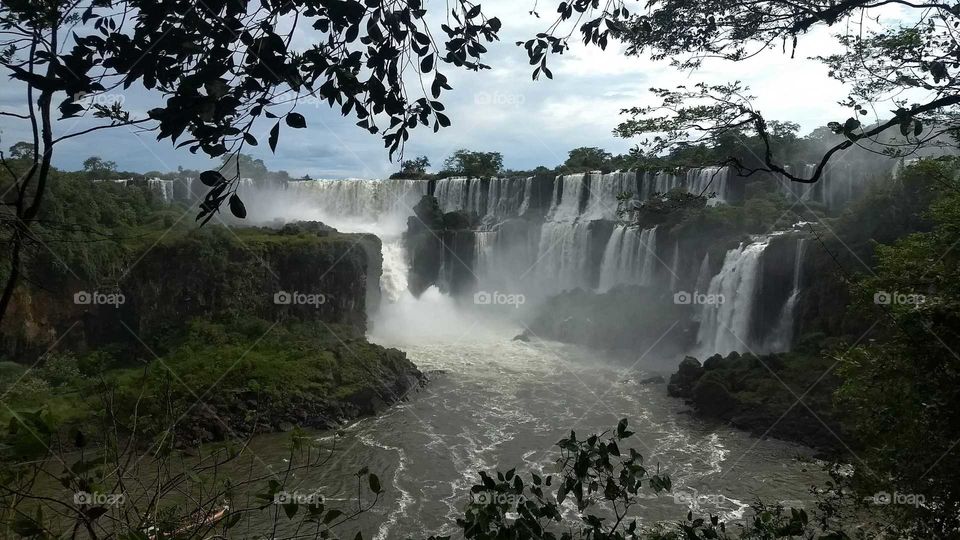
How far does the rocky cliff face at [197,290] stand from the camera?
18953mm

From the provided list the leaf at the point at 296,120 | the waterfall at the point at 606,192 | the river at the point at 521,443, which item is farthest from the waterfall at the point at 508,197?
the leaf at the point at 296,120

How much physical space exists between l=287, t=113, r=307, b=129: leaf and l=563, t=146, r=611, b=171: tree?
38.5m

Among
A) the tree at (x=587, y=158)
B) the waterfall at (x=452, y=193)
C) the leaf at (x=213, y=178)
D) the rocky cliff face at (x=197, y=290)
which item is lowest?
the rocky cliff face at (x=197, y=290)

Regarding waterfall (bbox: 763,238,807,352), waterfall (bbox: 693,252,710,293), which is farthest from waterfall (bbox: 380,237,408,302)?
waterfall (bbox: 763,238,807,352)

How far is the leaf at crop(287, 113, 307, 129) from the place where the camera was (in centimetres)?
221

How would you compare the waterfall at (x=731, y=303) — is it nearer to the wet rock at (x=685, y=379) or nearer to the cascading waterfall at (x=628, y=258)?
the wet rock at (x=685, y=379)

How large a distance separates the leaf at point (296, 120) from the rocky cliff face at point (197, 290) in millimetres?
19714

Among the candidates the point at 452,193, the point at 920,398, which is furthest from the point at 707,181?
the point at 920,398

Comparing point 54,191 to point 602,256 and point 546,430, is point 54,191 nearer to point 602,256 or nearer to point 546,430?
point 546,430

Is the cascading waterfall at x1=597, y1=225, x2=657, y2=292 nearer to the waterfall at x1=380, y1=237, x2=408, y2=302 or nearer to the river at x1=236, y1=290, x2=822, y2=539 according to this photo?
the river at x1=236, y1=290, x2=822, y2=539

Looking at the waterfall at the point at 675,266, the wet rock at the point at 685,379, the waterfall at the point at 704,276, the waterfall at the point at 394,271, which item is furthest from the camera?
the waterfall at the point at 394,271

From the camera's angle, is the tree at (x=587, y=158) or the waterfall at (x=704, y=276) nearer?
the waterfall at (x=704, y=276)

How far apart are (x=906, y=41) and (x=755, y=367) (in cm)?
1451

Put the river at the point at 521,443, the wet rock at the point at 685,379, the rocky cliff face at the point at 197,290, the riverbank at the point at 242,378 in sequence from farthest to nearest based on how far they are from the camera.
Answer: the rocky cliff face at the point at 197,290, the wet rock at the point at 685,379, the riverbank at the point at 242,378, the river at the point at 521,443
